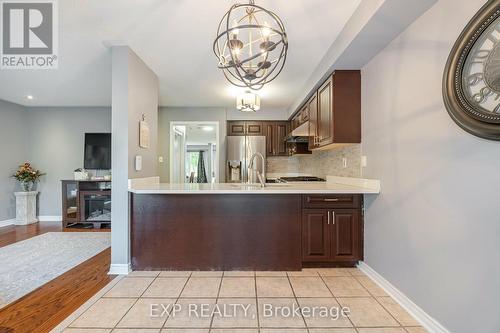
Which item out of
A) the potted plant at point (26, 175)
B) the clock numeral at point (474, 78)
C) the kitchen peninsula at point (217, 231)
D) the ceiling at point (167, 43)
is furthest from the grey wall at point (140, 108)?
the potted plant at point (26, 175)

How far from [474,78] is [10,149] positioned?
22.6ft

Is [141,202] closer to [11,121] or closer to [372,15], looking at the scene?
[372,15]

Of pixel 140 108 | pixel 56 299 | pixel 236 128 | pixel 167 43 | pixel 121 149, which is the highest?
pixel 167 43

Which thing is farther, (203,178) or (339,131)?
(203,178)

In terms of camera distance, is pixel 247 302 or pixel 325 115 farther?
pixel 325 115

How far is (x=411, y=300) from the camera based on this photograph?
189 centimetres

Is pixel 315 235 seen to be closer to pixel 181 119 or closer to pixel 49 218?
pixel 181 119

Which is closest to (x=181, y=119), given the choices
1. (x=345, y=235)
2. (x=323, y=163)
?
(x=323, y=163)

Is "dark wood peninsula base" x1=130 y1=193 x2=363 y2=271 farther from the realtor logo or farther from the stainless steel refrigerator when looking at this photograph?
the stainless steel refrigerator

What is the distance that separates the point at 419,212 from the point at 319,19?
179 centimetres

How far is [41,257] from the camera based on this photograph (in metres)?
3.06

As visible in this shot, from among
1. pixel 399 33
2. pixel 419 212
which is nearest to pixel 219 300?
pixel 419 212

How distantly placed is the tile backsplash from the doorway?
4.92 ft

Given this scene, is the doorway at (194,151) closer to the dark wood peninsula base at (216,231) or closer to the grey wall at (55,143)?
the grey wall at (55,143)
